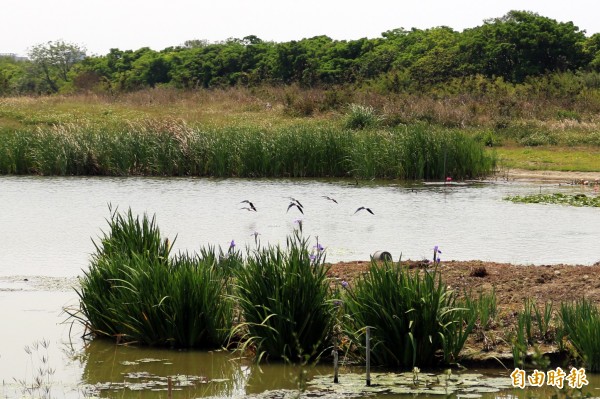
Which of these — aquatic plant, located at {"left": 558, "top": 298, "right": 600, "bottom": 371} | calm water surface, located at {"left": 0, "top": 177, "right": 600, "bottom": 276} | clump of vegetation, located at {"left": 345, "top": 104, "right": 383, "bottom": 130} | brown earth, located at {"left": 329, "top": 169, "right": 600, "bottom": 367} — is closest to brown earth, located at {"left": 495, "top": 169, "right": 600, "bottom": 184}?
calm water surface, located at {"left": 0, "top": 177, "right": 600, "bottom": 276}

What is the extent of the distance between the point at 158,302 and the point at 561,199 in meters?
14.9

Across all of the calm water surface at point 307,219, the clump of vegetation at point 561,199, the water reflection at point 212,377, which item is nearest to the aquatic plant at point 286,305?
the water reflection at point 212,377

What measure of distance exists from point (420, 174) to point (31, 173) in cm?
1117

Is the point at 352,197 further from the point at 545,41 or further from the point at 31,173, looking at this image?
the point at 545,41

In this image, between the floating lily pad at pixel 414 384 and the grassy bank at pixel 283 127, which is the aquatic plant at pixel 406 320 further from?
the grassy bank at pixel 283 127

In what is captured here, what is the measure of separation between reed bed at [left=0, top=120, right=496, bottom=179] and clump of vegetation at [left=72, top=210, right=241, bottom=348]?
1810cm

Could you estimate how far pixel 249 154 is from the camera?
28516 mm

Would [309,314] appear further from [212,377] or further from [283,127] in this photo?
[283,127]

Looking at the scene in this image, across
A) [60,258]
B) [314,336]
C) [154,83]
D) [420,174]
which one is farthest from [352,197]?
[154,83]

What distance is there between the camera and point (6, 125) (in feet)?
137

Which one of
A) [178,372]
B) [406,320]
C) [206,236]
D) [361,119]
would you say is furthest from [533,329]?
[361,119]

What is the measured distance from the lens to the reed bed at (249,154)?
2738cm

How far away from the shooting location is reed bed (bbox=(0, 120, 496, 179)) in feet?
89.8

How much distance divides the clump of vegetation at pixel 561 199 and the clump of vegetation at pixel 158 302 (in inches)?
540
